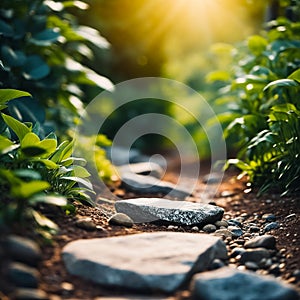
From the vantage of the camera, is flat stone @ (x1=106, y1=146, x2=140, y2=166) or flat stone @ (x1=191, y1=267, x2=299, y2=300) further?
flat stone @ (x1=106, y1=146, x2=140, y2=166)

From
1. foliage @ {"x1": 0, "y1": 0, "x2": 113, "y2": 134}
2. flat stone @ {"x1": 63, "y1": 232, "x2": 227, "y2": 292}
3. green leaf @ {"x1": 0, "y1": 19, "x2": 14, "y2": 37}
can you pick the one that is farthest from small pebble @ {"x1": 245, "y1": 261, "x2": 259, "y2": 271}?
green leaf @ {"x1": 0, "y1": 19, "x2": 14, "y2": 37}

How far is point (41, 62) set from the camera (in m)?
4.22

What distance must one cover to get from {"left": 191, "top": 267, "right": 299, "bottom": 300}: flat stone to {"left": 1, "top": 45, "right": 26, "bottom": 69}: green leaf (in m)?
2.63

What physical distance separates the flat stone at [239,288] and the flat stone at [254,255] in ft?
1.60

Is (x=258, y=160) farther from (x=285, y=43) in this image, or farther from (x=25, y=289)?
Answer: (x=25, y=289)

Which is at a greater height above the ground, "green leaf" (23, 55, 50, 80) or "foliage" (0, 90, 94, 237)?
"green leaf" (23, 55, 50, 80)

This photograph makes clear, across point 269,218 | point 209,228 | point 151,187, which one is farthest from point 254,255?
point 151,187

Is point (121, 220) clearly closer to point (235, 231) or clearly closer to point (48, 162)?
point (48, 162)

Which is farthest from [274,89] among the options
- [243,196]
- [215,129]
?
[215,129]

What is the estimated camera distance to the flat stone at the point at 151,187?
415 centimetres

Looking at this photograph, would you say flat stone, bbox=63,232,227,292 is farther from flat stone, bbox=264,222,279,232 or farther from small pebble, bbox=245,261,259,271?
flat stone, bbox=264,222,279,232

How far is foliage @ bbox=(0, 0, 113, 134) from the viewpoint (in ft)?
13.3

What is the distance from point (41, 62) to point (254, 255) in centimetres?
251

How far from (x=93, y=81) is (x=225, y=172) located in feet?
4.63
